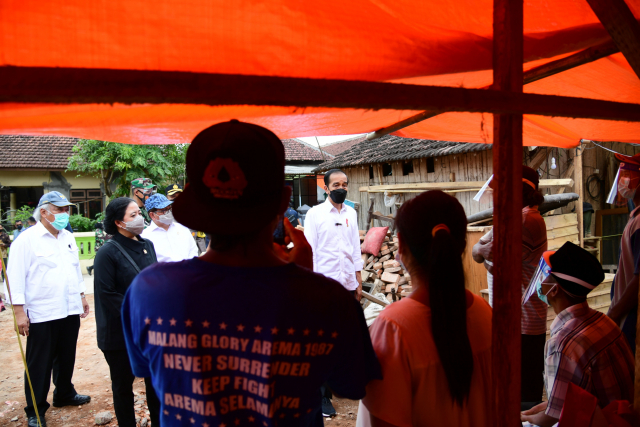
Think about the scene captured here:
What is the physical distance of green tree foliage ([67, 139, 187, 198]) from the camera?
47.0 ft

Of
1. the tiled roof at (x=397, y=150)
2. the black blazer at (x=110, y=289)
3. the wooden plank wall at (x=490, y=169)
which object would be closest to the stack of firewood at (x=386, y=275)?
the wooden plank wall at (x=490, y=169)

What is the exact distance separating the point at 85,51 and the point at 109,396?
4516 mm

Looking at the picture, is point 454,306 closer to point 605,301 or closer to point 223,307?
point 223,307

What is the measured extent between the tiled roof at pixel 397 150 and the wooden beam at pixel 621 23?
6.88m

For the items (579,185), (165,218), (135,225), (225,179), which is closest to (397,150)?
(579,185)

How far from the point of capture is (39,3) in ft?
4.34

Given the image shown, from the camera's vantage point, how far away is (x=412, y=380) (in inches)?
55.3

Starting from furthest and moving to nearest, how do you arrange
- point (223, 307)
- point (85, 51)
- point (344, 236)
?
point (344, 236) < point (85, 51) < point (223, 307)

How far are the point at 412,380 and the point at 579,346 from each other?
91cm

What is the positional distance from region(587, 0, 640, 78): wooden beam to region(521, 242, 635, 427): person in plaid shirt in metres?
0.88

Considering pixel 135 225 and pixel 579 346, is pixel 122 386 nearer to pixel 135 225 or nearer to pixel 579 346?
pixel 135 225

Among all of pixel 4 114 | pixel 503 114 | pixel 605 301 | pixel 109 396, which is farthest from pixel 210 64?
pixel 605 301

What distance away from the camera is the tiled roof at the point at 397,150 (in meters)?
9.11

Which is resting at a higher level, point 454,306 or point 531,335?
point 454,306
